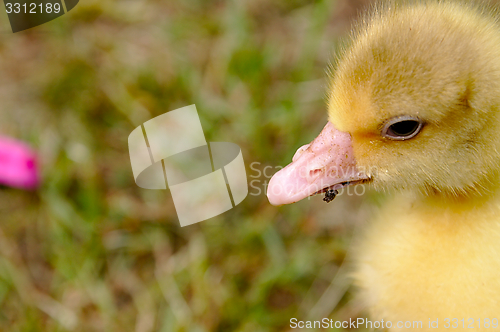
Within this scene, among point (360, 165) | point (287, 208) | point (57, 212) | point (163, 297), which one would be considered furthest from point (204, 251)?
point (360, 165)

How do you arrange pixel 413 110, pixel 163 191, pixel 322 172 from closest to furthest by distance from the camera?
pixel 413 110, pixel 322 172, pixel 163 191

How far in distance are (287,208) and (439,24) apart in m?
0.87

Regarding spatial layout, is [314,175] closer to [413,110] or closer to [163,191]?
[413,110]

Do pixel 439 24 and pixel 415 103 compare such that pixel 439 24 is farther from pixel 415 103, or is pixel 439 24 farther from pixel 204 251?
pixel 204 251

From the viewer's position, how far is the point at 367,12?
1136mm

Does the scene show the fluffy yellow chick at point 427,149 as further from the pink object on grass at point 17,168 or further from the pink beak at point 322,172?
the pink object on grass at point 17,168

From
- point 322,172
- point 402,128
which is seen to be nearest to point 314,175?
point 322,172

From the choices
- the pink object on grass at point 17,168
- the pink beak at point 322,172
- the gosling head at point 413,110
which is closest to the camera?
the gosling head at point 413,110

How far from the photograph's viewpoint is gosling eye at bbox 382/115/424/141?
0.92 metres

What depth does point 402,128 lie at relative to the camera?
95cm

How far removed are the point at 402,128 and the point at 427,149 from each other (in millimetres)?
77

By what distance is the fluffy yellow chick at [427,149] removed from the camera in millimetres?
901

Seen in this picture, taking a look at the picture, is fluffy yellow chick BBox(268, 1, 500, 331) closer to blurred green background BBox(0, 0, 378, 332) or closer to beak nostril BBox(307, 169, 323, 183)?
beak nostril BBox(307, 169, 323, 183)

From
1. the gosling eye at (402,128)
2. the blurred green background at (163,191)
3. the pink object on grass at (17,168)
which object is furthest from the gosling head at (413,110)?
the pink object on grass at (17,168)
